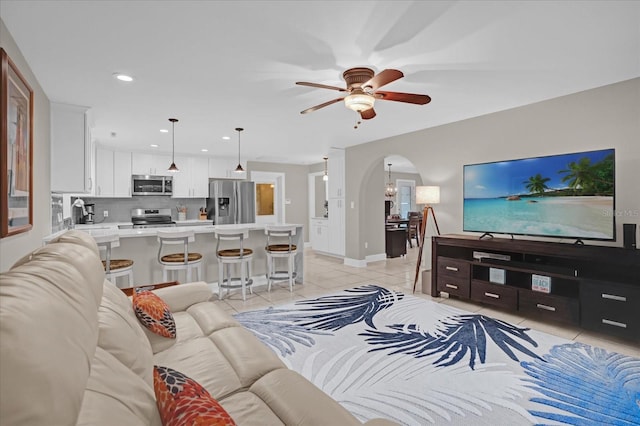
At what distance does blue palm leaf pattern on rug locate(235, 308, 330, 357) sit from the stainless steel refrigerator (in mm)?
3731

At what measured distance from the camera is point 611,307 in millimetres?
2959

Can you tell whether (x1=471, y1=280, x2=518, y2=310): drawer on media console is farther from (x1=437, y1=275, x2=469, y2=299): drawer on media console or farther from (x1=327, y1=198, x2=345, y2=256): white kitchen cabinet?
(x1=327, y1=198, x2=345, y2=256): white kitchen cabinet

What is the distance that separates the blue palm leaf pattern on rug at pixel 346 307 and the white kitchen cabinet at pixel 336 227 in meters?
2.30

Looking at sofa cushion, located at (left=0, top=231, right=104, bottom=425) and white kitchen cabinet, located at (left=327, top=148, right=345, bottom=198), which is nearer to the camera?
sofa cushion, located at (left=0, top=231, right=104, bottom=425)

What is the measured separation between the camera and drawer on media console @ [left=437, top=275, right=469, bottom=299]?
13.5ft

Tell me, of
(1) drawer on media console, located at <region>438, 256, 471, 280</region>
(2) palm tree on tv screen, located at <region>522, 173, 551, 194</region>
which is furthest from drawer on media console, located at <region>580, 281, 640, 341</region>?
(1) drawer on media console, located at <region>438, 256, 471, 280</region>

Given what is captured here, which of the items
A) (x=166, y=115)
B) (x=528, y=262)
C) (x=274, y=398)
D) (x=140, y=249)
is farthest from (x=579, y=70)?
(x=140, y=249)

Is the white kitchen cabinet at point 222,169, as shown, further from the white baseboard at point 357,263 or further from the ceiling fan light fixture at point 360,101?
the ceiling fan light fixture at point 360,101

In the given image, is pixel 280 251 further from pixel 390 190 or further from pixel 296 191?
pixel 390 190

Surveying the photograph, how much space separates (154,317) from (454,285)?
3.62 m

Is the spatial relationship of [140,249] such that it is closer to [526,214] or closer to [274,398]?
[274,398]

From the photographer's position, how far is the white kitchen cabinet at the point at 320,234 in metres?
7.75

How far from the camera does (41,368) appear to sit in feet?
2.08

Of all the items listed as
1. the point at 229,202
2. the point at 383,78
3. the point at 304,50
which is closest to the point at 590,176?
the point at 383,78
